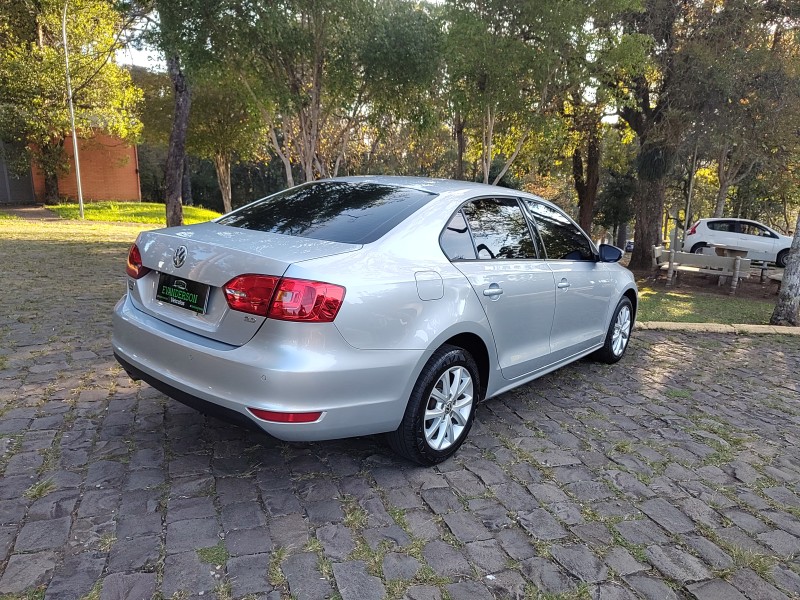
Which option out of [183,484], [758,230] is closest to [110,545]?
[183,484]

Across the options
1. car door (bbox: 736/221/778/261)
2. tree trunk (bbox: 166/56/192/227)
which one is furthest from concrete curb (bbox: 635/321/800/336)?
car door (bbox: 736/221/778/261)

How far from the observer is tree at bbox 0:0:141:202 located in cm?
1972

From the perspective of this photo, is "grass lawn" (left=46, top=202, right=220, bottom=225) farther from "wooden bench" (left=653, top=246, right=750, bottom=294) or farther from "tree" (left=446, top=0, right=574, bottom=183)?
"wooden bench" (left=653, top=246, right=750, bottom=294)

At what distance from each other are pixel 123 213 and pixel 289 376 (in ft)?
77.2

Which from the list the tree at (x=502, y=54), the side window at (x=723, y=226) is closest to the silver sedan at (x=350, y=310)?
the tree at (x=502, y=54)

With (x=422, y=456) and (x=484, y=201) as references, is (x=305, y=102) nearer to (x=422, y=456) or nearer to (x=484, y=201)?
(x=484, y=201)

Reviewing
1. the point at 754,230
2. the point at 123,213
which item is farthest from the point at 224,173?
the point at 754,230

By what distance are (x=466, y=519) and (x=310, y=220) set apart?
1.87 metres

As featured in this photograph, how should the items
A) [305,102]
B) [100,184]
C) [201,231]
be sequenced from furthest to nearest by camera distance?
1. [100,184]
2. [305,102]
3. [201,231]

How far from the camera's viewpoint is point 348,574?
2.40 meters

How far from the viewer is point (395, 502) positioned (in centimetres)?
296

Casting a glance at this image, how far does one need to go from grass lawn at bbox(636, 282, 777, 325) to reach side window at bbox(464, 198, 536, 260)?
18.5ft

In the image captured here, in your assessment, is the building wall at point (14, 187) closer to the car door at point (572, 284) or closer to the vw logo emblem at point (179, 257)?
the vw logo emblem at point (179, 257)

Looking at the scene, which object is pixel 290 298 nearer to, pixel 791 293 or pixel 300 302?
pixel 300 302
